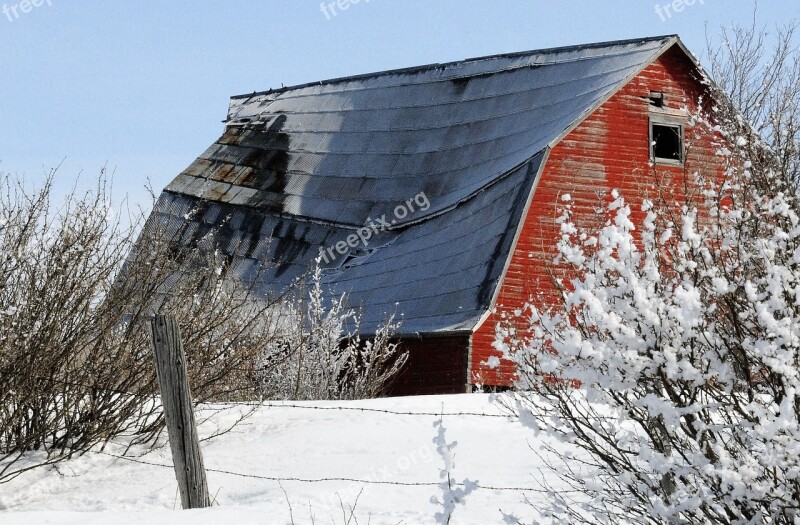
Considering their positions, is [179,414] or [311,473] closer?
[179,414]

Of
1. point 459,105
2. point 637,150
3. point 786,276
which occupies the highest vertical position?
point 459,105

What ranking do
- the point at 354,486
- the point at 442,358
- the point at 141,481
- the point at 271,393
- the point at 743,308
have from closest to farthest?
1. the point at 743,308
2. the point at 354,486
3. the point at 141,481
4. the point at 271,393
5. the point at 442,358

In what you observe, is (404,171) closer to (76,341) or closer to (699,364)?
(76,341)

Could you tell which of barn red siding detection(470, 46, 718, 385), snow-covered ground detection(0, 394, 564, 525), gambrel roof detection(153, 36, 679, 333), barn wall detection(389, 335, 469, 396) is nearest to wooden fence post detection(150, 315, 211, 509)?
snow-covered ground detection(0, 394, 564, 525)

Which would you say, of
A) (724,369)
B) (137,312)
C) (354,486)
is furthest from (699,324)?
(137,312)

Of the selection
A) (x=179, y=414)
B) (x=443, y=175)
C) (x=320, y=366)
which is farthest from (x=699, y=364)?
(x=443, y=175)

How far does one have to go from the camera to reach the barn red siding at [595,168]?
52.6 ft

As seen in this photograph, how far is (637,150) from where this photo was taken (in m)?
17.5

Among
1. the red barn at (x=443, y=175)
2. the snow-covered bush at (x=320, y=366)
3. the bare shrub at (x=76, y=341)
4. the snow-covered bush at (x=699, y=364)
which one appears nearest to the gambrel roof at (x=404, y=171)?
the red barn at (x=443, y=175)

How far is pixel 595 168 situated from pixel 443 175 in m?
4.21

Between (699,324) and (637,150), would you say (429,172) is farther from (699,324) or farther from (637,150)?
(699,324)

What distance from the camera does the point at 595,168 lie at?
17.2 metres

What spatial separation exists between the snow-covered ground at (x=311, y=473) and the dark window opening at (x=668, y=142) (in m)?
8.32

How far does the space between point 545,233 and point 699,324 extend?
1098cm
